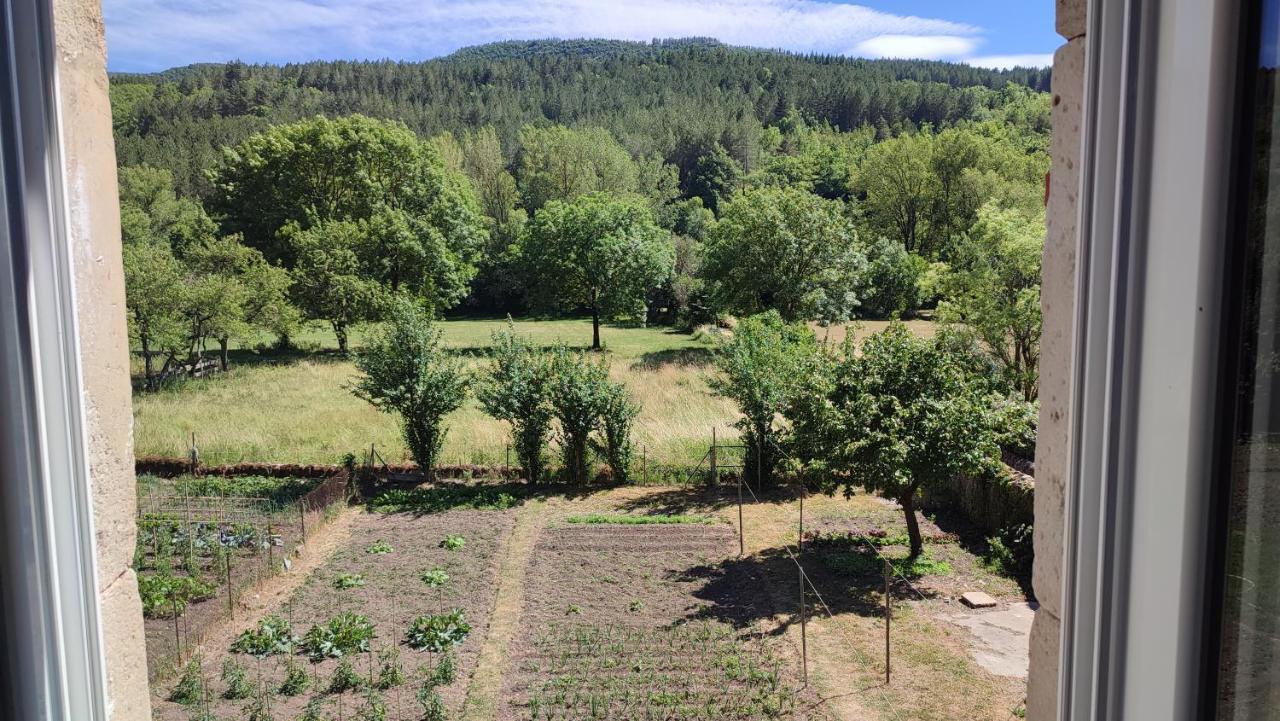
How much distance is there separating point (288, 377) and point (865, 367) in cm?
1763

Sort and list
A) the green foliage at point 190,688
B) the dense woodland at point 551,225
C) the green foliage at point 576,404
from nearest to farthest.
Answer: the green foliage at point 190,688 → the green foliage at point 576,404 → the dense woodland at point 551,225

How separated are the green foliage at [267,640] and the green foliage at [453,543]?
2765mm

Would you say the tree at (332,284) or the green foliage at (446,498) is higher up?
the tree at (332,284)

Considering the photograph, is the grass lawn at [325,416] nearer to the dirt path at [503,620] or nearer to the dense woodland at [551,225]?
the dense woodland at [551,225]

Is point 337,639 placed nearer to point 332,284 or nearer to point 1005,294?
point 1005,294

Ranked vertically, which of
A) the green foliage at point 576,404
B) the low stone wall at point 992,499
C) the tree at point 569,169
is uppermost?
the tree at point 569,169

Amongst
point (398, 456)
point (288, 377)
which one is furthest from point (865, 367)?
point (288, 377)

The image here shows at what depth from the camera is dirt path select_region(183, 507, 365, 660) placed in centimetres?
866

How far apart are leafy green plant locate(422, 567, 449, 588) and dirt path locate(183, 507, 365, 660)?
1.50 meters

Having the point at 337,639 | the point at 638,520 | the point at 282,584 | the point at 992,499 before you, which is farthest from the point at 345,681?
the point at 992,499

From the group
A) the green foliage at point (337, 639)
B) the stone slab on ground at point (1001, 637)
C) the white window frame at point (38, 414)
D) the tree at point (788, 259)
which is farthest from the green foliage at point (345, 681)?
the tree at point (788, 259)

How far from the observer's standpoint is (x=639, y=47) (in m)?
127

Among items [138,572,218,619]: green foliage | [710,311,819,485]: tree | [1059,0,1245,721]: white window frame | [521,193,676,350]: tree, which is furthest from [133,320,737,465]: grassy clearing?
[1059,0,1245,721]: white window frame

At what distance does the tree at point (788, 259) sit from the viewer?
24297 millimetres
